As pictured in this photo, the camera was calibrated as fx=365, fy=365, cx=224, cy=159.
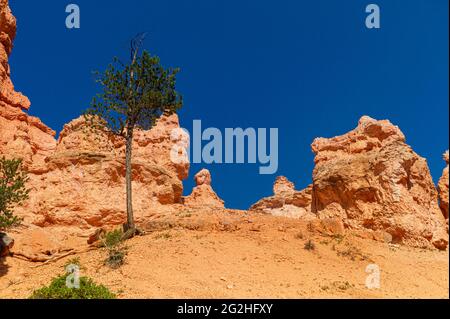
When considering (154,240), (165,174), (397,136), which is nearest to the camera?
(154,240)

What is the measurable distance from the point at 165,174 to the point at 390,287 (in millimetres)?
19196

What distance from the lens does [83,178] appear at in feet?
84.8

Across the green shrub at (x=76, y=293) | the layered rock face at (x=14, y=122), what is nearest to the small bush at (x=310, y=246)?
the green shrub at (x=76, y=293)

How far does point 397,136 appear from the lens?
26500 millimetres

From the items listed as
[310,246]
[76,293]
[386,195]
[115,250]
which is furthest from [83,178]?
[386,195]

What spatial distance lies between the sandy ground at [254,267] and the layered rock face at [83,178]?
7596mm

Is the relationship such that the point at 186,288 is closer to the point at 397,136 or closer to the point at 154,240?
the point at 154,240

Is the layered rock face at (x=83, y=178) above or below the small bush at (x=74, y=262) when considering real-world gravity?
above

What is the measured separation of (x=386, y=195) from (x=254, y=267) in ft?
33.8

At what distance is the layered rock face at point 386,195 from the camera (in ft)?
62.4

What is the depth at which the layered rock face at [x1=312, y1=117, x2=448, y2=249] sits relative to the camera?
62.4 ft

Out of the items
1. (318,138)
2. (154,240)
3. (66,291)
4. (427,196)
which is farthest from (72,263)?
(318,138)

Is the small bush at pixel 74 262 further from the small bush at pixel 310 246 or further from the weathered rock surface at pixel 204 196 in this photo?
the weathered rock surface at pixel 204 196

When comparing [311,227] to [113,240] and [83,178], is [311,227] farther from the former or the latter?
[83,178]
